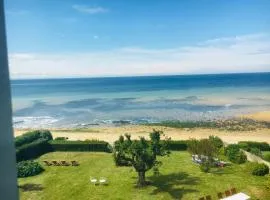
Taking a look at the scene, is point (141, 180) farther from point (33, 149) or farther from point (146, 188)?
point (33, 149)

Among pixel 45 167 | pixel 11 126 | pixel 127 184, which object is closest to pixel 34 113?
pixel 45 167

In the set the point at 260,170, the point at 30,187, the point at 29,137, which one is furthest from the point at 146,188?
the point at 29,137

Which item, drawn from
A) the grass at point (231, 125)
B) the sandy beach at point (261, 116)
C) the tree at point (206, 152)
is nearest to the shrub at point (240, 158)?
the tree at point (206, 152)

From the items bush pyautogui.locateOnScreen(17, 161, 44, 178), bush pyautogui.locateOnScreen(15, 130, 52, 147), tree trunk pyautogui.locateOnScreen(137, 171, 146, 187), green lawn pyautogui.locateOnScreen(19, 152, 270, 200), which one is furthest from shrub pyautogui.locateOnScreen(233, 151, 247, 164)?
bush pyautogui.locateOnScreen(15, 130, 52, 147)

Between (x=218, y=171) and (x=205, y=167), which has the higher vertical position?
(x=205, y=167)

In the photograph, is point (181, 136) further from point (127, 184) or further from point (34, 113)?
point (34, 113)

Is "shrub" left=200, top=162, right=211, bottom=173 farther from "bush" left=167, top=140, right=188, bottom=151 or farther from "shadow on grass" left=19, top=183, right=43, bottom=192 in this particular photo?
"shadow on grass" left=19, top=183, right=43, bottom=192
